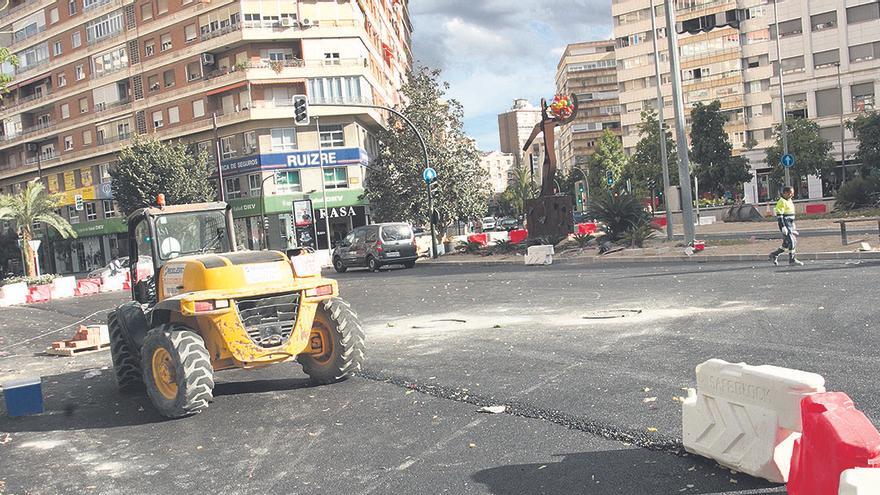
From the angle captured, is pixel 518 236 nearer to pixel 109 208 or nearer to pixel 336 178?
pixel 336 178

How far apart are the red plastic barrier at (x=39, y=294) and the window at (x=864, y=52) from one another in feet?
191

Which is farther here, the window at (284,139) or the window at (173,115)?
the window at (173,115)

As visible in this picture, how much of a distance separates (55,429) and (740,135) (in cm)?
7526

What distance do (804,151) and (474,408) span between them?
172ft

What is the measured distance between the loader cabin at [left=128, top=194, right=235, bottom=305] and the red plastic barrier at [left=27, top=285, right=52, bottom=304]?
24744 mm

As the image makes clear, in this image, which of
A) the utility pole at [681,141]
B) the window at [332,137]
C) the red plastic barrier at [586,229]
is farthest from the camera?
the window at [332,137]

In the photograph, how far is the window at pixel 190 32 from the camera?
55900mm

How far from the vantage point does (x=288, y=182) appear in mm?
53938

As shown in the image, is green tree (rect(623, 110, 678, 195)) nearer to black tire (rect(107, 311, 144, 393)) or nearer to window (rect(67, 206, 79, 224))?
window (rect(67, 206, 79, 224))

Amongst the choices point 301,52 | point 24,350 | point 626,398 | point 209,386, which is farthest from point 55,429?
point 301,52

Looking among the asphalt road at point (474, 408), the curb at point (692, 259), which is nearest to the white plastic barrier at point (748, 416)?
the asphalt road at point (474, 408)

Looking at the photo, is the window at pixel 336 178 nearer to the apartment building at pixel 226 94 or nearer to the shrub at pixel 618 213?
the apartment building at pixel 226 94

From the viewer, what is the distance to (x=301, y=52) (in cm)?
5378

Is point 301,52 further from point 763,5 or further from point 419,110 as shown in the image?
point 763,5
